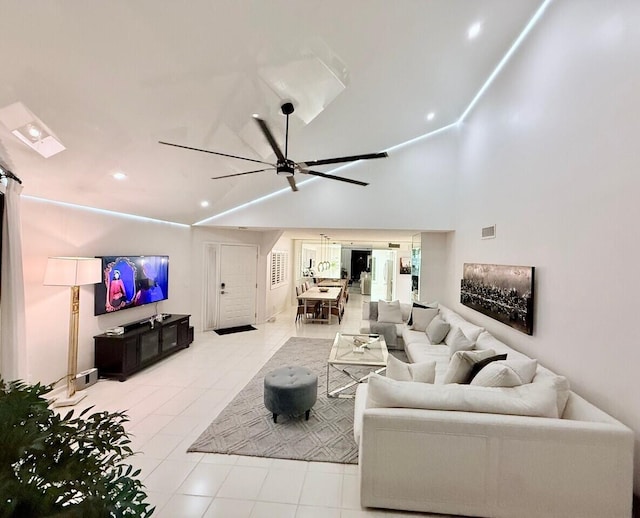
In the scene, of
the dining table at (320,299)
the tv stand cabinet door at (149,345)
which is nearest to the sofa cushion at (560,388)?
the tv stand cabinet door at (149,345)

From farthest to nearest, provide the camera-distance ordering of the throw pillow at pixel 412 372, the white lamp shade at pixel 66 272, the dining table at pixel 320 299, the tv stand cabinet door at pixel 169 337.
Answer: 1. the dining table at pixel 320 299
2. the tv stand cabinet door at pixel 169 337
3. the white lamp shade at pixel 66 272
4. the throw pillow at pixel 412 372

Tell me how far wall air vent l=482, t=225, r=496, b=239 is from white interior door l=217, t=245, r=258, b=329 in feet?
16.6

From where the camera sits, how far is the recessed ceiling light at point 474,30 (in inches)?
123

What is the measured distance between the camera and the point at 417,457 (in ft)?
6.49

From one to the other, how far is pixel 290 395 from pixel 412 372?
3.91 feet

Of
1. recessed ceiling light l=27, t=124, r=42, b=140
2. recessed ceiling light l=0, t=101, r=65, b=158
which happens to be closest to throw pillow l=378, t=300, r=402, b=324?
recessed ceiling light l=0, t=101, r=65, b=158

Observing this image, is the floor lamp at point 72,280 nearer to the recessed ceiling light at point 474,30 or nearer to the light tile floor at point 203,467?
the light tile floor at point 203,467

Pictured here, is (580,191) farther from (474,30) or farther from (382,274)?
(382,274)

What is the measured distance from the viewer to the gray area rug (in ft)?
8.57

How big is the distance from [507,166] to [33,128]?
4.80 meters

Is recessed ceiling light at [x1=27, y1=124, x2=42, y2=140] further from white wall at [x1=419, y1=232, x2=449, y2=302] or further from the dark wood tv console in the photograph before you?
white wall at [x1=419, y1=232, x2=449, y2=302]

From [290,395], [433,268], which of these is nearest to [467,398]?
[290,395]

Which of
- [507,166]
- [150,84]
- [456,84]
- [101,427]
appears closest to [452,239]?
[507,166]

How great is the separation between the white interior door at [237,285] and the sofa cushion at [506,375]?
224 inches
